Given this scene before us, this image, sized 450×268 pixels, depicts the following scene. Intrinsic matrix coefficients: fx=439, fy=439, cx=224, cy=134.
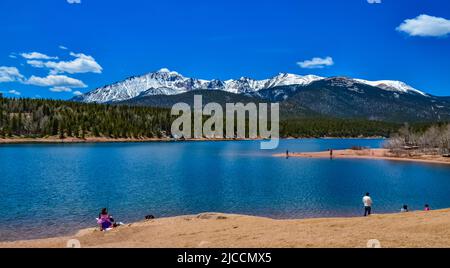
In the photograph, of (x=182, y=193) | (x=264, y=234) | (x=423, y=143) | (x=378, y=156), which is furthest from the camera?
(x=423, y=143)

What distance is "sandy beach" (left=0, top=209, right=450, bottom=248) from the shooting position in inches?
990

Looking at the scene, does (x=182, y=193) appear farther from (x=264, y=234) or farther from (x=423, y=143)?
(x=423, y=143)

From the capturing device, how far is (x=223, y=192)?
68.6 metres

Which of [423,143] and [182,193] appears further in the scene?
[423,143]

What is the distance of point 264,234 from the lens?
99.4 feet

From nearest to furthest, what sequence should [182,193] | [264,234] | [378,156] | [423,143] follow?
1. [264,234]
2. [182,193]
3. [378,156]
4. [423,143]

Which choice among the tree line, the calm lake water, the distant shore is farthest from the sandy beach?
the tree line

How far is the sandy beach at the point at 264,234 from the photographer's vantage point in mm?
25141

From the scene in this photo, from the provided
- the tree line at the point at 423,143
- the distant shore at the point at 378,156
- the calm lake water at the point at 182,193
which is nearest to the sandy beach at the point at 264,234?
the calm lake water at the point at 182,193

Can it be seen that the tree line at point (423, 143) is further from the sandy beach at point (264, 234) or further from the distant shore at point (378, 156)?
the sandy beach at point (264, 234)

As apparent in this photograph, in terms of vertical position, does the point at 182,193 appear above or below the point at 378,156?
below

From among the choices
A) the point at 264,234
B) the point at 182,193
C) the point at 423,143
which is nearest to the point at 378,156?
the point at 423,143

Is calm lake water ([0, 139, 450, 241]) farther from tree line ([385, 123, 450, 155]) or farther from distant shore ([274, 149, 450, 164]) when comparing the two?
tree line ([385, 123, 450, 155])
